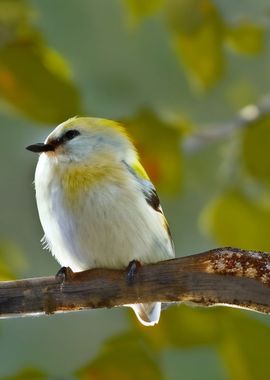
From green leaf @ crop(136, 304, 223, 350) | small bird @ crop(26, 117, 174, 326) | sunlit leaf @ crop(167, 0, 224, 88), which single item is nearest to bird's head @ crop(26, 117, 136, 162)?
small bird @ crop(26, 117, 174, 326)

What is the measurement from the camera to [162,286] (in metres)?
0.83

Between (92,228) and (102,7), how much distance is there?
32cm

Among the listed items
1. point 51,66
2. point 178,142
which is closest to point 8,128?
point 51,66

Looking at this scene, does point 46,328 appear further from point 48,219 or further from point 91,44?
point 91,44

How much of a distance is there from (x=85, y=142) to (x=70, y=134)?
2 centimetres

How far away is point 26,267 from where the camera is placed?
45.8 inches

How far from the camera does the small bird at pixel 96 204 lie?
3.41 feet

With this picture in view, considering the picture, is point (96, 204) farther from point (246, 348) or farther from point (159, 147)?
point (246, 348)

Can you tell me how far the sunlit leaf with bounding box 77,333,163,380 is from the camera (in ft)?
3.68

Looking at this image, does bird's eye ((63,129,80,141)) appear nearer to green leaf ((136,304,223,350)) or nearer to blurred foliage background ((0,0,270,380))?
blurred foliage background ((0,0,270,380))

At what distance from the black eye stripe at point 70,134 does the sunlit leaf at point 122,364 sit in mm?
283

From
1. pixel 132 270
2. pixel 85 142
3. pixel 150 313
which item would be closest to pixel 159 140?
pixel 85 142

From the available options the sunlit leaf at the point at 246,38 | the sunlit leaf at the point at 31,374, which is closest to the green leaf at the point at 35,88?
the sunlit leaf at the point at 246,38

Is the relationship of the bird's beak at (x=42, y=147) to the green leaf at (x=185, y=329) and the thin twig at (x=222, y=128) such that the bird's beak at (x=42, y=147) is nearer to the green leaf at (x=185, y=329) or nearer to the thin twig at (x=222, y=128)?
the thin twig at (x=222, y=128)
